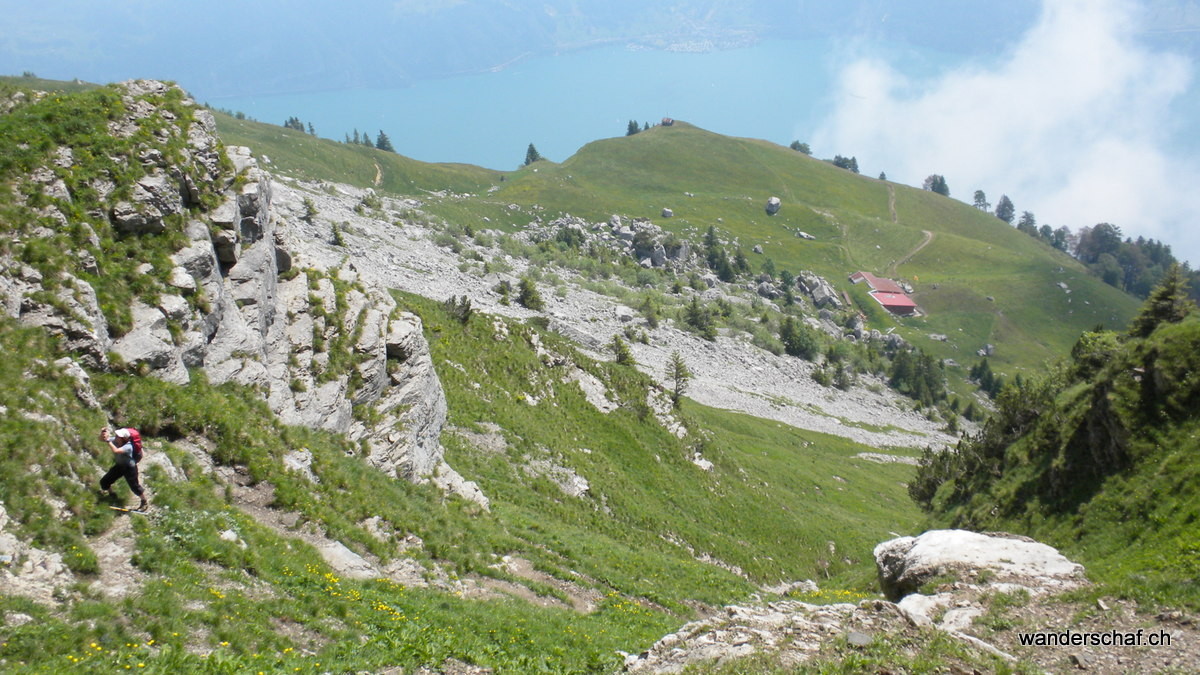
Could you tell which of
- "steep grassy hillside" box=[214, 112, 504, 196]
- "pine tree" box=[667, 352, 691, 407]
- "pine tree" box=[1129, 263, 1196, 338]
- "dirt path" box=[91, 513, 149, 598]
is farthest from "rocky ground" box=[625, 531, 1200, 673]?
"steep grassy hillside" box=[214, 112, 504, 196]

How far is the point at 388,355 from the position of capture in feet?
87.1

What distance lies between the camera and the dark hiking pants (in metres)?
11.7

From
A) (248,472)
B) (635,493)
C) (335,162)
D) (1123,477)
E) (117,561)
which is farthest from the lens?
(335,162)

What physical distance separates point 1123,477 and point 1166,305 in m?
23.0

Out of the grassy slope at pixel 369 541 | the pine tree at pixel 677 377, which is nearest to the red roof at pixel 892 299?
the pine tree at pixel 677 377

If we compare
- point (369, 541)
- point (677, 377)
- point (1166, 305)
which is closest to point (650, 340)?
point (677, 377)

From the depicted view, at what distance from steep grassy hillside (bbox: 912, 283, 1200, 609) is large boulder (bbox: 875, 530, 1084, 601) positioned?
1033mm

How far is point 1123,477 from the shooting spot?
21.1m

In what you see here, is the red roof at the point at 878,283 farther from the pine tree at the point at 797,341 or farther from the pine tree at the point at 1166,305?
the pine tree at the point at 1166,305

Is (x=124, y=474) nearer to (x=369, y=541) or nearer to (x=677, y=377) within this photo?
(x=369, y=541)

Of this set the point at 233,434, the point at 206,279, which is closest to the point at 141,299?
the point at 206,279

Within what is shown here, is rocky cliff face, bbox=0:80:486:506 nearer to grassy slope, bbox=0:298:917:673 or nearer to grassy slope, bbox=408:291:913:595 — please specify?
grassy slope, bbox=0:298:917:673

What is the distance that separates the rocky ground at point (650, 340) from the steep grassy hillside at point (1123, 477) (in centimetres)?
4598

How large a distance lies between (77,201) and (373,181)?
16648cm
